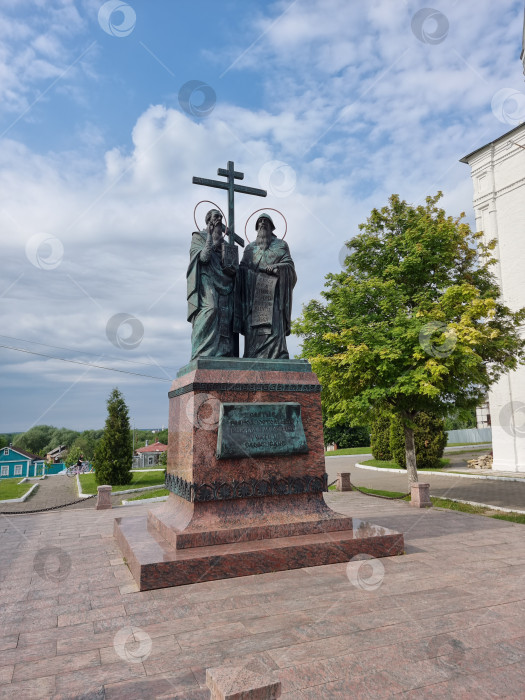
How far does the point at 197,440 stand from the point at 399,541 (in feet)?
9.06

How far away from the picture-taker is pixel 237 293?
7109mm

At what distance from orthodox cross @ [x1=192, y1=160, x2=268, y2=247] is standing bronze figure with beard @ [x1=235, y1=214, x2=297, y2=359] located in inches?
13.8

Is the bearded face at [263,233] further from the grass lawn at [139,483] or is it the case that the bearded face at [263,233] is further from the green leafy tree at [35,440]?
the green leafy tree at [35,440]

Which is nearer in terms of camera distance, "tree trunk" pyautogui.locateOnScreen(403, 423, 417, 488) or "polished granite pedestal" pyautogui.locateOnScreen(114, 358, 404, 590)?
"polished granite pedestal" pyautogui.locateOnScreen(114, 358, 404, 590)

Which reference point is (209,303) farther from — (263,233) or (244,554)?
(244,554)

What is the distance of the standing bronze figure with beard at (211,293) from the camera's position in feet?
21.8

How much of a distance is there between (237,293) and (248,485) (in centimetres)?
285

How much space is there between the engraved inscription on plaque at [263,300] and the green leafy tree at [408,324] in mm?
4766

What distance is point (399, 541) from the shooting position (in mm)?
5797

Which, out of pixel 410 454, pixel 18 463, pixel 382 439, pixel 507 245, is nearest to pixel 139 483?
pixel 382 439

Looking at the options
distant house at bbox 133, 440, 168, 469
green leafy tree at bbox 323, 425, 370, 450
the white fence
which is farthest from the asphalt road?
distant house at bbox 133, 440, 168, 469

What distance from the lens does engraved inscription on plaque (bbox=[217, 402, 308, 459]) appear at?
18.8 feet

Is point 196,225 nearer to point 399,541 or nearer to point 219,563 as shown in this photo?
point 219,563

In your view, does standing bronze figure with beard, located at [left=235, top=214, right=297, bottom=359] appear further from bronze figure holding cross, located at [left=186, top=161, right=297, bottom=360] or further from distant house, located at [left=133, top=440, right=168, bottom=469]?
distant house, located at [left=133, top=440, right=168, bottom=469]
